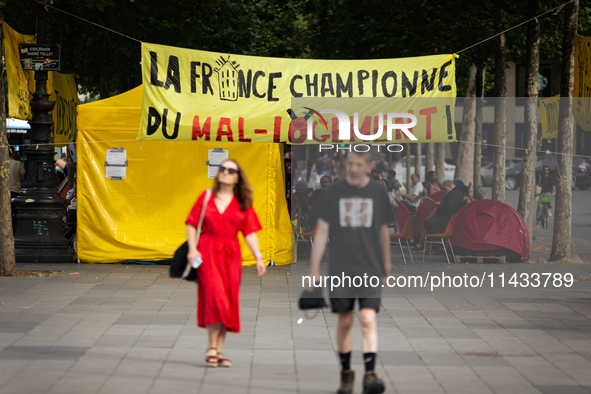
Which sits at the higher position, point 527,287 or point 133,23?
point 133,23

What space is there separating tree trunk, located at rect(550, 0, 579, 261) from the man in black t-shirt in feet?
25.6

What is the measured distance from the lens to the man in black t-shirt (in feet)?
17.5

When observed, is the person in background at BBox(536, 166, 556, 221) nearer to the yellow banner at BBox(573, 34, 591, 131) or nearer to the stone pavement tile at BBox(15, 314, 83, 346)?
the yellow banner at BBox(573, 34, 591, 131)

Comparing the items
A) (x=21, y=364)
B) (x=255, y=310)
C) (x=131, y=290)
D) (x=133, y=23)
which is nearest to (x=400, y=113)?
(x=255, y=310)

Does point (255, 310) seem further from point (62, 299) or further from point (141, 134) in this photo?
point (141, 134)

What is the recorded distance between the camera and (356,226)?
17.9ft

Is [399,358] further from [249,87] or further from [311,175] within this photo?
[249,87]

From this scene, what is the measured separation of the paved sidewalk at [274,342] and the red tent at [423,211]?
502mm

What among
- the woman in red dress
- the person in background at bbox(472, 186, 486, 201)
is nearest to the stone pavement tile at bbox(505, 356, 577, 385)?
the woman in red dress

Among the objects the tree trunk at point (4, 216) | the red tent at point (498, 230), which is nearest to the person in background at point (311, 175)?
the red tent at point (498, 230)

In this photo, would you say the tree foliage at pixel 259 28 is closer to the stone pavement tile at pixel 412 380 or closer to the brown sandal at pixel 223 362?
the brown sandal at pixel 223 362

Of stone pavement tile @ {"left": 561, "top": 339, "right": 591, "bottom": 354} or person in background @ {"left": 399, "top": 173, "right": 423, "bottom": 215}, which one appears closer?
stone pavement tile @ {"left": 561, "top": 339, "right": 591, "bottom": 354}

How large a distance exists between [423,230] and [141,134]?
4.10 m

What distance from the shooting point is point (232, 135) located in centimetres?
1101
